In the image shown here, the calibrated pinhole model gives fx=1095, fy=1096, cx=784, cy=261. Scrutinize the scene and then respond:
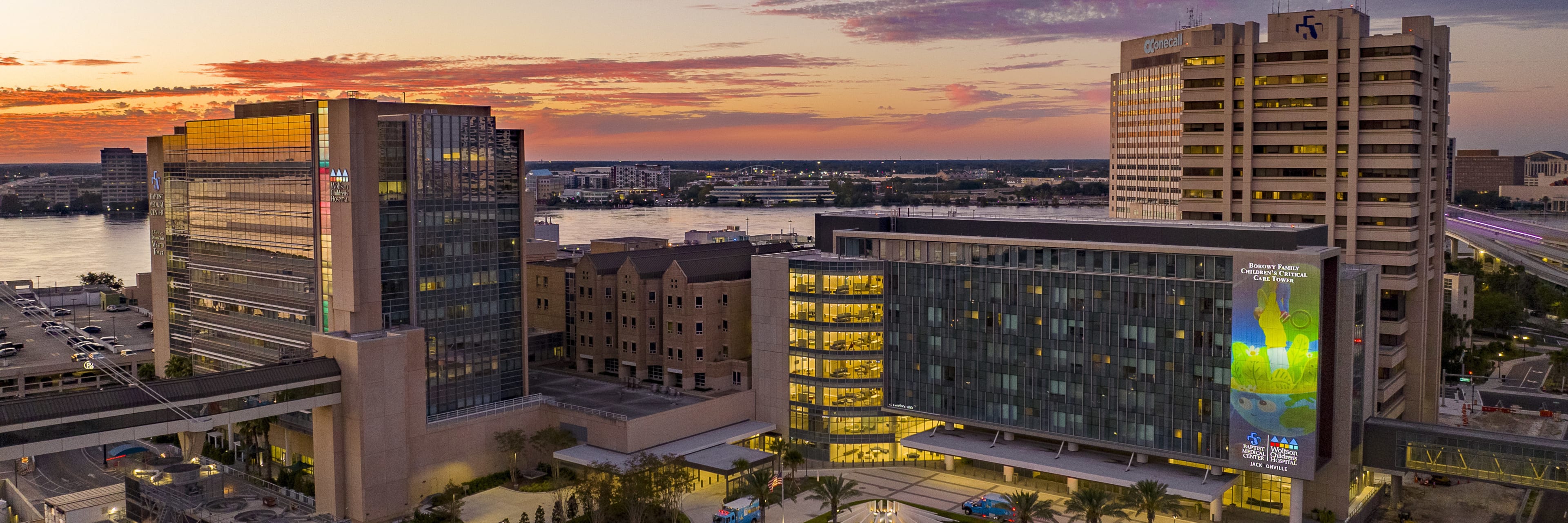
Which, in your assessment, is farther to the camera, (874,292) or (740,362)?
(740,362)

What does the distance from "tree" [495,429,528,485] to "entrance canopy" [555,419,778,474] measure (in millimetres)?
2713

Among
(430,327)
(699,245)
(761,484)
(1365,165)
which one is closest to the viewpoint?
(761,484)

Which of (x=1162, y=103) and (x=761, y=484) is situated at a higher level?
(x=1162, y=103)

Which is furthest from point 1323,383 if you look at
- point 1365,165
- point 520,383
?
point 520,383

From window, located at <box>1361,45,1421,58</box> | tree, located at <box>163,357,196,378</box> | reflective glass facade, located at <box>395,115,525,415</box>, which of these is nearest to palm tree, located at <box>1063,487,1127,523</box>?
reflective glass facade, located at <box>395,115,525,415</box>

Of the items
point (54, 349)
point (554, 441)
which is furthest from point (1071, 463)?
point (54, 349)

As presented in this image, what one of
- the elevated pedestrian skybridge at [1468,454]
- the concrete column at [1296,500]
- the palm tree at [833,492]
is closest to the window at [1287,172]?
the elevated pedestrian skybridge at [1468,454]

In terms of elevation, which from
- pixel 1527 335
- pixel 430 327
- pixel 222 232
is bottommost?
pixel 1527 335

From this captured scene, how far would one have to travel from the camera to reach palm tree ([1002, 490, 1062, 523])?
6178cm

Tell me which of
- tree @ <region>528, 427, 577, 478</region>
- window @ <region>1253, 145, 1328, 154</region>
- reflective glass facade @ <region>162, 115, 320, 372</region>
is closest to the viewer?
tree @ <region>528, 427, 577, 478</region>

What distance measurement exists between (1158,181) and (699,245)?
283 feet

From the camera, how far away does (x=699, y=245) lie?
367 ft

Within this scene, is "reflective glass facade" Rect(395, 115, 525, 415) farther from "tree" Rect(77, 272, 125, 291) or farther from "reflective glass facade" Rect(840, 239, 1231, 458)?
"tree" Rect(77, 272, 125, 291)

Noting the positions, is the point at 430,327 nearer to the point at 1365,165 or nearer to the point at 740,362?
the point at 740,362
